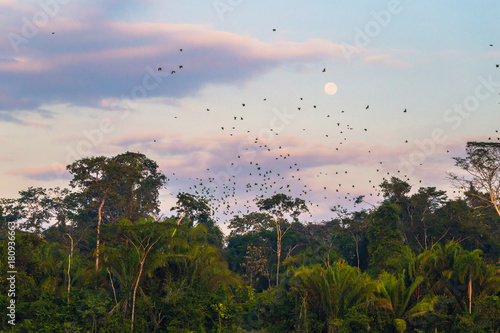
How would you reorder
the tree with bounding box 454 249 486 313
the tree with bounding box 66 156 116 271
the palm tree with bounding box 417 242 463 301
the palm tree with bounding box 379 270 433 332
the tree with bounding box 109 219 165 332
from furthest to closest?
the tree with bounding box 66 156 116 271 < the palm tree with bounding box 417 242 463 301 < the tree with bounding box 454 249 486 313 < the tree with bounding box 109 219 165 332 < the palm tree with bounding box 379 270 433 332

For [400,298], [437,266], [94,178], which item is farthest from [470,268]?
[94,178]

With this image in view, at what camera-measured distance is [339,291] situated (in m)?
20.9

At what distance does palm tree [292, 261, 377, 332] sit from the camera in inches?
820

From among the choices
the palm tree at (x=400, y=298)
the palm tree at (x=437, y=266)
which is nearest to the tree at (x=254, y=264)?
the palm tree at (x=437, y=266)

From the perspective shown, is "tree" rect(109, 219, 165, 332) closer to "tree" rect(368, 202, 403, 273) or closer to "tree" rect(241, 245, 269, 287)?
"tree" rect(368, 202, 403, 273)

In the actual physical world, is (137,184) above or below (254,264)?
above

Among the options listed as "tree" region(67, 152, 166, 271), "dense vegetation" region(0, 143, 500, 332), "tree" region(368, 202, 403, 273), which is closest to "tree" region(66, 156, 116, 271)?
"tree" region(67, 152, 166, 271)

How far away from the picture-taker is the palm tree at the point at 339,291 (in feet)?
68.3

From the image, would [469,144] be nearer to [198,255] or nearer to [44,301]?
[198,255]

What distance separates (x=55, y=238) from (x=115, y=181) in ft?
31.7

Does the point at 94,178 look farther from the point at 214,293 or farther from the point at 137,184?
the point at 214,293

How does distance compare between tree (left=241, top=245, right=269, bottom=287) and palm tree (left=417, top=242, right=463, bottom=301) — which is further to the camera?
tree (left=241, top=245, right=269, bottom=287)

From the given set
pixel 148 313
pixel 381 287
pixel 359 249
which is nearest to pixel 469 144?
pixel 359 249

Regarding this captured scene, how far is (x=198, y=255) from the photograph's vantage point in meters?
24.3
